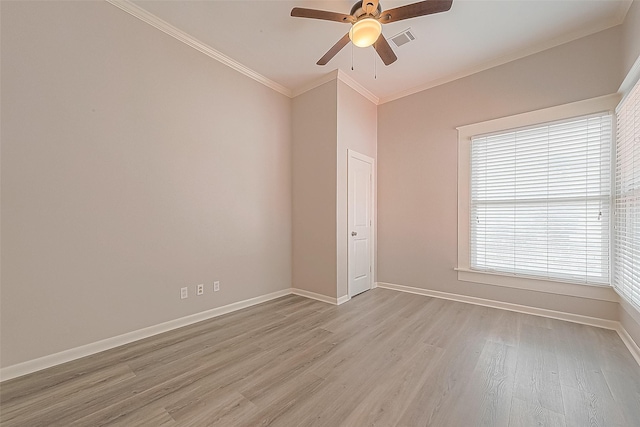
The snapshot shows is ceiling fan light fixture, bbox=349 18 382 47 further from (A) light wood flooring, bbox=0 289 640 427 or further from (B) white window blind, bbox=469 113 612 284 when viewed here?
(A) light wood flooring, bbox=0 289 640 427

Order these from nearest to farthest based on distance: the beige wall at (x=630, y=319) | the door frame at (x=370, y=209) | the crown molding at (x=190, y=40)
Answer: the beige wall at (x=630, y=319), the crown molding at (x=190, y=40), the door frame at (x=370, y=209)

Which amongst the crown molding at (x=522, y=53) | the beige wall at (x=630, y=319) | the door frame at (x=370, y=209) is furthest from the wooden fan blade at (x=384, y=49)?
the beige wall at (x=630, y=319)

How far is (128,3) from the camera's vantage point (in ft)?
7.96

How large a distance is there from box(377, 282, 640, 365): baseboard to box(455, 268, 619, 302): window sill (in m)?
0.23

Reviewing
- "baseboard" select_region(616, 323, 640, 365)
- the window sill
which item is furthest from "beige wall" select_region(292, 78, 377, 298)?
"baseboard" select_region(616, 323, 640, 365)

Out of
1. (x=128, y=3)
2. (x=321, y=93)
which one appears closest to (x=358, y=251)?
(x=321, y=93)

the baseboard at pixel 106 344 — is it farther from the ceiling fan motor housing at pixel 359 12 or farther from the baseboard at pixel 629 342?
the baseboard at pixel 629 342

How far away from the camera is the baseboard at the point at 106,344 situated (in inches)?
75.3

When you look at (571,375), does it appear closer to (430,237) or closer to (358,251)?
(430,237)

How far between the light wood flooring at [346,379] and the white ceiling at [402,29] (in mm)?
3298

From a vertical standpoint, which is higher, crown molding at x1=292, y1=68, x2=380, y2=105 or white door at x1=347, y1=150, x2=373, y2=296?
crown molding at x1=292, y1=68, x2=380, y2=105

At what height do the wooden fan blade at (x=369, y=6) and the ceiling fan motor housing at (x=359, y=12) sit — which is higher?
the ceiling fan motor housing at (x=359, y=12)

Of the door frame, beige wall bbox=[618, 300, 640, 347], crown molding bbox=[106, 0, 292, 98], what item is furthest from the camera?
the door frame

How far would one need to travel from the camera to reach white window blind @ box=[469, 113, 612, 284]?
108 inches
